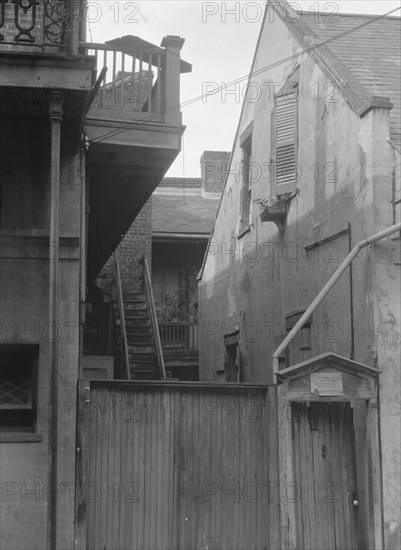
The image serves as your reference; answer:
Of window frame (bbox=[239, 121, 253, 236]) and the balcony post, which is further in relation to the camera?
window frame (bbox=[239, 121, 253, 236])

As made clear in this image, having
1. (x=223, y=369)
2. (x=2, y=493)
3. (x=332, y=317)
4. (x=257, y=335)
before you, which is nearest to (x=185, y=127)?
(x=332, y=317)

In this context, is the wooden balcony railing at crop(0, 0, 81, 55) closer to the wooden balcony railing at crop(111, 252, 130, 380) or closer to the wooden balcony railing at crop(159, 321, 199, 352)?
the wooden balcony railing at crop(111, 252, 130, 380)

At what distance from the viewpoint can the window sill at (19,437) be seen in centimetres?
891

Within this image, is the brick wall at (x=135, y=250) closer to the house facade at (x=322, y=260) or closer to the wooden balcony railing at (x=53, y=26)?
the house facade at (x=322, y=260)

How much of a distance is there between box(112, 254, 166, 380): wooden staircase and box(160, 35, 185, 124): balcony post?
539 centimetres

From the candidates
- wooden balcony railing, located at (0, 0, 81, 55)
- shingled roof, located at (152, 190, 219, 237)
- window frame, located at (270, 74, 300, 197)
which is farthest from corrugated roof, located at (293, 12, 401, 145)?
shingled roof, located at (152, 190, 219, 237)

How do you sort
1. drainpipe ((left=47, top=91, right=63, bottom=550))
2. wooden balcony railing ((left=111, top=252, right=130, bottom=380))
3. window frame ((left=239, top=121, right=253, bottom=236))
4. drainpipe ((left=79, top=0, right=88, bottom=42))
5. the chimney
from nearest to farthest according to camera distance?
drainpipe ((left=47, top=91, right=63, bottom=550)) < drainpipe ((left=79, top=0, right=88, bottom=42)) < wooden balcony railing ((left=111, top=252, right=130, bottom=380)) < window frame ((left=239, top=121, right=253, bottom=236)) < the chimney

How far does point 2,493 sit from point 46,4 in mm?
5302

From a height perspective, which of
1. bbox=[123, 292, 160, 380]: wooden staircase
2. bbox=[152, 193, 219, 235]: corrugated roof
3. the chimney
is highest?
the chimney

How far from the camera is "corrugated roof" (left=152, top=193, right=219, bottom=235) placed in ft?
72.1

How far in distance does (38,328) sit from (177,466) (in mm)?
2181

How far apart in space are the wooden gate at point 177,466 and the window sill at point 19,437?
0.47m

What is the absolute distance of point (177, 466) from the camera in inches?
367

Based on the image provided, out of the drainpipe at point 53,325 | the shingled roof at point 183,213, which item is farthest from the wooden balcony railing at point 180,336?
the drainpipe at point 53,325
